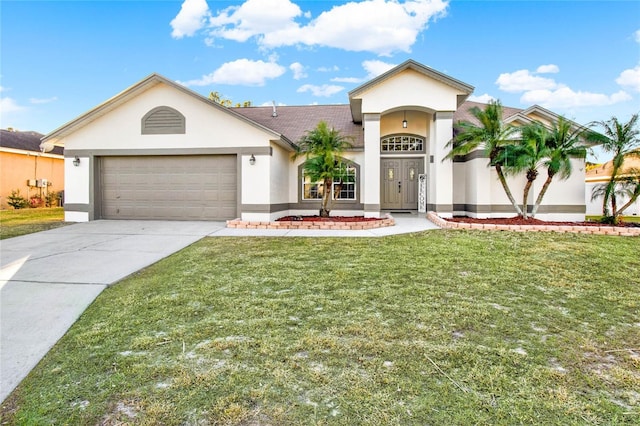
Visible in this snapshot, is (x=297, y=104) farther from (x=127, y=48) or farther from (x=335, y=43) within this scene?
(x=127, y=48)

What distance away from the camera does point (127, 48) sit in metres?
16.1

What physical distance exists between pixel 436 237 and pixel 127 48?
53.8 feet

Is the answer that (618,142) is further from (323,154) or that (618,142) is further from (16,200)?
(16,200)

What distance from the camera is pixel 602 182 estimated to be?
640 inches

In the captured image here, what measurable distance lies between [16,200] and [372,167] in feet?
59.8

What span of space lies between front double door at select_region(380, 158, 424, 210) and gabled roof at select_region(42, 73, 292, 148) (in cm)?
477

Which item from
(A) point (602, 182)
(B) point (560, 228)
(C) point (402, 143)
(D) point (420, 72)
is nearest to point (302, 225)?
(C) point (402, 143)

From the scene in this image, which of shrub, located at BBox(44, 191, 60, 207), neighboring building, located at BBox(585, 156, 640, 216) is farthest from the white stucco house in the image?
shrub, located at BBox(44, 191, 60, 207)

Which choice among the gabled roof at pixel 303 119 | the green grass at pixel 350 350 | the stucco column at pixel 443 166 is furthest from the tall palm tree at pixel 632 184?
the gabled roof at pixel 303 119

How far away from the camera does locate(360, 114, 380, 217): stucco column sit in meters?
12.1

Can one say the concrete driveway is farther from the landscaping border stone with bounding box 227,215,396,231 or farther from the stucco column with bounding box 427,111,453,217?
the stucco column with bounding box 427,111,453,217

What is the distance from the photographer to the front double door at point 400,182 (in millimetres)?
14188

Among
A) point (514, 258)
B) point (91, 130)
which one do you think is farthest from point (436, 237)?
point (91, 130)

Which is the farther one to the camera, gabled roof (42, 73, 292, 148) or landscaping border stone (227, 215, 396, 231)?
gabled roof (42, 73, 292, 148)
